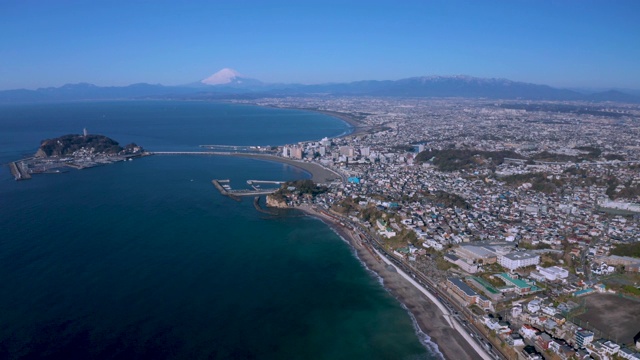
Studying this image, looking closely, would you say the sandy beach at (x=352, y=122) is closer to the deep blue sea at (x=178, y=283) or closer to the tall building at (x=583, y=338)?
the deep blue sea at (x=178, y=283)

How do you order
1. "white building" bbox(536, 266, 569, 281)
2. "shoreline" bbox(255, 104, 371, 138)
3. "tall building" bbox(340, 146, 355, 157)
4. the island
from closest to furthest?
1. "white building" bbox(536, 266, 569, 281)
2. the island
3. "tall building" bbox(340, 146, 355, 157)
4. "shoreline" bbox(255, 104, 371, 138)

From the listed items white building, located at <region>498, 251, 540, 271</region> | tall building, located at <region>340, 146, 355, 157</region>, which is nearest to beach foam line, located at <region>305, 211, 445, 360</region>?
white building, located at <region>498, 251, 540, 271</region>

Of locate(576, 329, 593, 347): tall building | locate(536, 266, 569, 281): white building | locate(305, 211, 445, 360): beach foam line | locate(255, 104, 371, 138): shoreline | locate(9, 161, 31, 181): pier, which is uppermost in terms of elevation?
locate(255, 104, 371, 138): shoreline

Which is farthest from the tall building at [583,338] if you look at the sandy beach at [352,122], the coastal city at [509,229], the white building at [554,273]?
the sandy beach at [352,122]

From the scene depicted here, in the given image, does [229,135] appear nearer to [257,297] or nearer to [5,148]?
[5,148]

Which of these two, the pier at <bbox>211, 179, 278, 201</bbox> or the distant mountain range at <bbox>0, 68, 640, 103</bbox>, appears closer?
the pier at <bbox>211, 179, 278, 201</bbox>

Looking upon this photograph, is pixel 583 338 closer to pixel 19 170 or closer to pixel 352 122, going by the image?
pixel 19 170

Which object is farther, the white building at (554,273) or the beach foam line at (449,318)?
the white building at (554,273)

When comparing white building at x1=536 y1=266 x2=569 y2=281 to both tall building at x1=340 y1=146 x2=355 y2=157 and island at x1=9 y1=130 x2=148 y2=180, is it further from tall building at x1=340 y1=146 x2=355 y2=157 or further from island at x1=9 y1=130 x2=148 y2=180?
island at x1=9 y1=130 x2=148 y2=180
